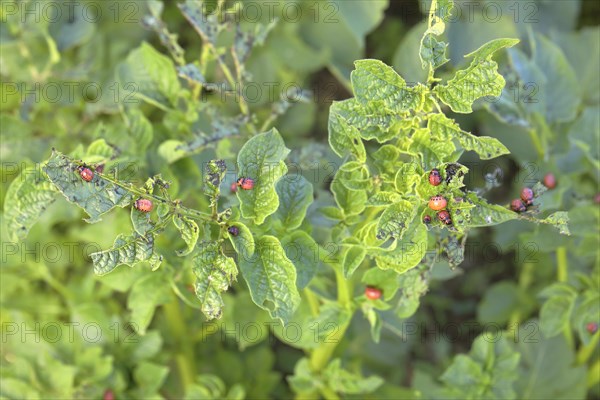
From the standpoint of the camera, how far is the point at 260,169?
1.03m

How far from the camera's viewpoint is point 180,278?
128 centimetres

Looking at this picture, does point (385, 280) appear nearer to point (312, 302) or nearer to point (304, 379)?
point (312, 302)

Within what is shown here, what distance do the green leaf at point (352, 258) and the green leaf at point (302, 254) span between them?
1.8 inches

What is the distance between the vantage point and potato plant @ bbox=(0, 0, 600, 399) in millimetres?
963

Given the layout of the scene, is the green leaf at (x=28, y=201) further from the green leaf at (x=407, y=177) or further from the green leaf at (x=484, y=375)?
the green leaf at (x=484, y=375)

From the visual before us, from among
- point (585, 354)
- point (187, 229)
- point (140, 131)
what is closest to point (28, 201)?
point (140, 131)

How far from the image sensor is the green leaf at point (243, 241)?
3.24 ft

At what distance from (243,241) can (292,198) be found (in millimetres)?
149

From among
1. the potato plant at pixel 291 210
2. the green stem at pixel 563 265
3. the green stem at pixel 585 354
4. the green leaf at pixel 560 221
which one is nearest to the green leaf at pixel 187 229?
the potato plant at pixel 291 210

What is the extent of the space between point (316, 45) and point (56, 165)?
129 cm

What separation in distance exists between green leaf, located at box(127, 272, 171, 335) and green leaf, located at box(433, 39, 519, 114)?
0.66 m

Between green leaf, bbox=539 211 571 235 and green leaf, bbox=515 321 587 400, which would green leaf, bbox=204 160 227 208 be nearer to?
green leaf, bbox=539 211 571 235

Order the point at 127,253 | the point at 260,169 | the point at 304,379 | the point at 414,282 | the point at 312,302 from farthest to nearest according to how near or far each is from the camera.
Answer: the point at 304,379 → the point at 312,302 → the point at 414,282 → the point at 260,169 → the point at 127,253

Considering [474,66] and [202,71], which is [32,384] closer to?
[202,71]
